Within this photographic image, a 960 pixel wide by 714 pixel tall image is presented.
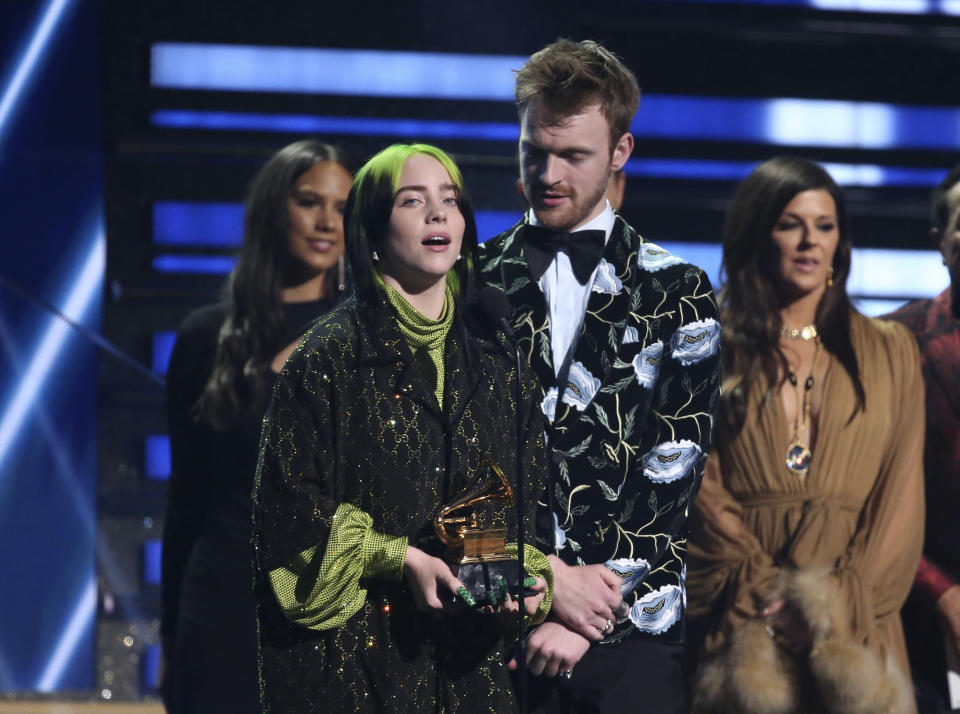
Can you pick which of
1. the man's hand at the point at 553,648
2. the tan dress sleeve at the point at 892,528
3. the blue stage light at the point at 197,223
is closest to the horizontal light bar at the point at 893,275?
the tan dress sleeve at the point at 892,528

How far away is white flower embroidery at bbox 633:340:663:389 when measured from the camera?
2.44 m

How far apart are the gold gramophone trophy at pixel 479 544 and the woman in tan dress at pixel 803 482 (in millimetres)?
1144

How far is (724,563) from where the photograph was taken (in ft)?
10.1

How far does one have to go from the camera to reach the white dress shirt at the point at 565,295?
8.16 ft

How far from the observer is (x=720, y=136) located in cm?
465

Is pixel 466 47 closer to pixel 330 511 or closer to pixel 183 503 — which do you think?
pixel 183 503

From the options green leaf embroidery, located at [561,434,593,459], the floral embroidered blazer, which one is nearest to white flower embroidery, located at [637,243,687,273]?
the floral embroidered blazer

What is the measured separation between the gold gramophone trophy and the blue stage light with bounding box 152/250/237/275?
2.54m

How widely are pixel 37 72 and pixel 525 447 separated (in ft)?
9.11

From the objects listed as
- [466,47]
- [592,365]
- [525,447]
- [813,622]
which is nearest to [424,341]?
[525,447]

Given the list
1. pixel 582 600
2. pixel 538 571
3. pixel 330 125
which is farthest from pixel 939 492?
pixel 330 125

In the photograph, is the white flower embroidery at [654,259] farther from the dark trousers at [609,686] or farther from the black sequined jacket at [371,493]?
the dark trousers at [609,686]

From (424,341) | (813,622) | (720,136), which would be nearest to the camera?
(424,341)

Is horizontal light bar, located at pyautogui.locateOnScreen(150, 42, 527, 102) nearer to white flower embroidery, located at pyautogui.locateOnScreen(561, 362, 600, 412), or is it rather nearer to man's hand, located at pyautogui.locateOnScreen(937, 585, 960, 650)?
man's hand, located at pyautogui.locateOnScreen(937, 585, 960, 650)
